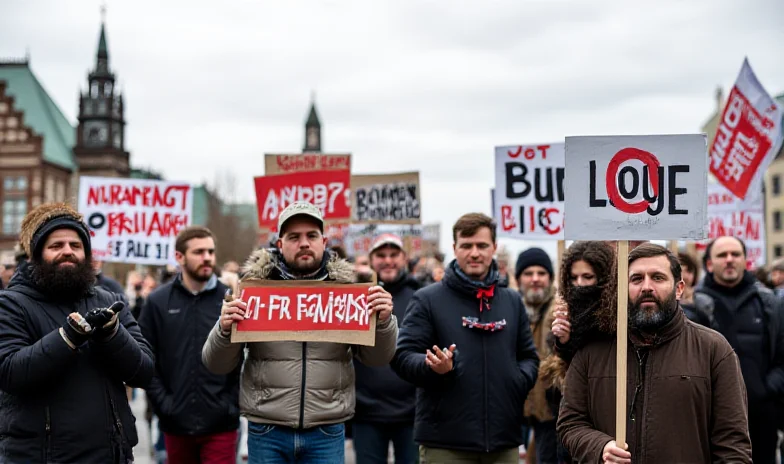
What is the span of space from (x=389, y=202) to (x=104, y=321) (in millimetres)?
7183

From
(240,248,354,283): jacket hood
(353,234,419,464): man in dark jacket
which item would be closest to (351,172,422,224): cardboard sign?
Answer: (353,234,419,464): man in dark jacket

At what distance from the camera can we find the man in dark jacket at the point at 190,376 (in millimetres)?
6223

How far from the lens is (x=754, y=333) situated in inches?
264

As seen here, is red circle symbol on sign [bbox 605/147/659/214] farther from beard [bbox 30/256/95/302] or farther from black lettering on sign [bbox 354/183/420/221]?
black lettering on sign [bbox 354/183/420/221]

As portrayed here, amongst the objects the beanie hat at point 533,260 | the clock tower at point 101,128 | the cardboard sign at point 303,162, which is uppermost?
the clock tower at point 101,128

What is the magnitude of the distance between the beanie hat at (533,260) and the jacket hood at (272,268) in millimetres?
2365

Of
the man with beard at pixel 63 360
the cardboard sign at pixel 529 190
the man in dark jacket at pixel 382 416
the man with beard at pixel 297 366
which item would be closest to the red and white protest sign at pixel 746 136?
the cardboard sign at pixel 529 190

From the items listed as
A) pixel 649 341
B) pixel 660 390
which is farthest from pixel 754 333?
pixel 660 390

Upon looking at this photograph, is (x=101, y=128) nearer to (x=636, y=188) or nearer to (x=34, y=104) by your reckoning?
(x=34, y=104)

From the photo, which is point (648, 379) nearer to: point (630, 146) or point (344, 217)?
point (630, 146)

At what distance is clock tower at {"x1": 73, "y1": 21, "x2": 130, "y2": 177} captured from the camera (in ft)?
269

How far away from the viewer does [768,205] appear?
66250 mm

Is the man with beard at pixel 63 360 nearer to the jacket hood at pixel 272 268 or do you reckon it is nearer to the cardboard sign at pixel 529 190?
the jacket hood at pixel 272 268

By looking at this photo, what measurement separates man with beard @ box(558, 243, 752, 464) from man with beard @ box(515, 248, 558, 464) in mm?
2154
